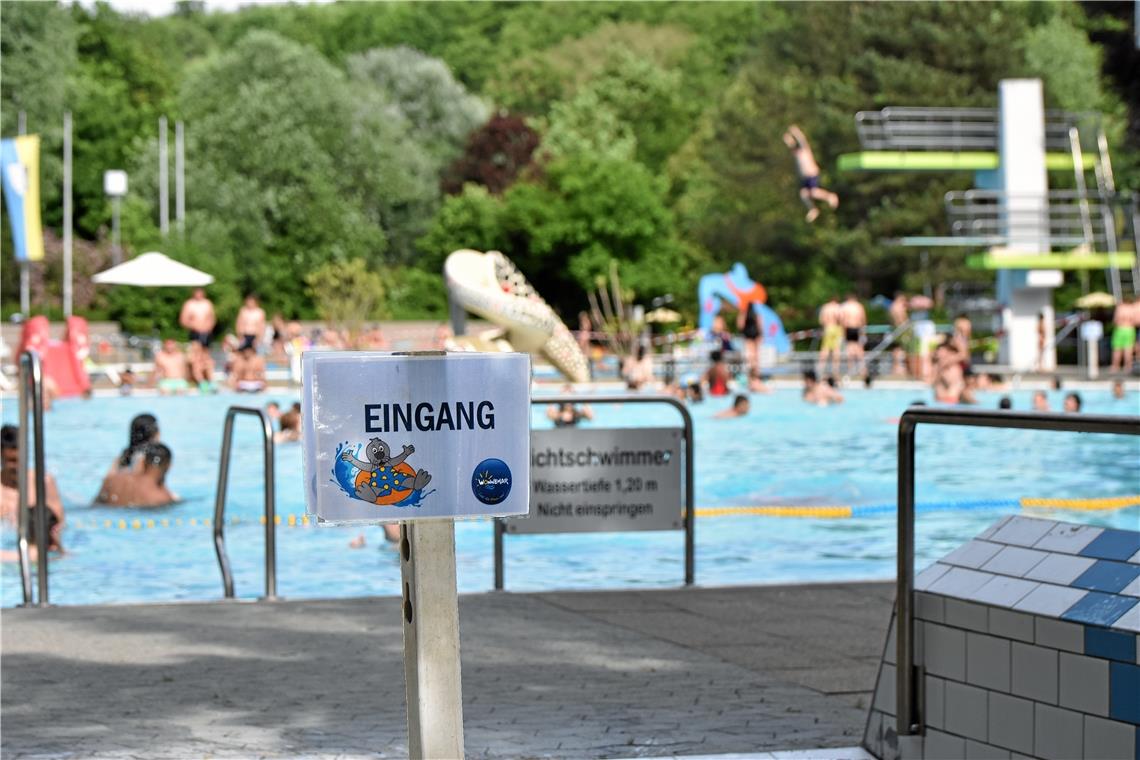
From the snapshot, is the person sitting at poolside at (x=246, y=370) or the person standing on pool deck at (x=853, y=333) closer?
the person sitting at poolside at (x=246, y=370)

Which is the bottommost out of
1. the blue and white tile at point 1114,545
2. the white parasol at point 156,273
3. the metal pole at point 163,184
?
the blue and white tile at point 1114,545

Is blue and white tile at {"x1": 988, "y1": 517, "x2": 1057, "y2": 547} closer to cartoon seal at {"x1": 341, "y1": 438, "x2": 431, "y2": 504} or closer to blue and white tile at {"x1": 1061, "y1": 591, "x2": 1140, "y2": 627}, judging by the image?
blue and white tile at {"x1": 1061, "y1": 591, "x2": 1140, "y2": 627}

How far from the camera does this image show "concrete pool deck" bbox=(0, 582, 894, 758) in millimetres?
4777

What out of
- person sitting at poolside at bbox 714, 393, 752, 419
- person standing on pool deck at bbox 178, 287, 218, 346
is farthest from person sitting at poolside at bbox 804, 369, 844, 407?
person standing on pool deck at bbox 178, 287, 218, 346

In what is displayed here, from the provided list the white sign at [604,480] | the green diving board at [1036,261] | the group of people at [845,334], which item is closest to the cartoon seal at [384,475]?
the white sign at [604,480]

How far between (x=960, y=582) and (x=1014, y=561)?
16cm

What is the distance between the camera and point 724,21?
7931cm

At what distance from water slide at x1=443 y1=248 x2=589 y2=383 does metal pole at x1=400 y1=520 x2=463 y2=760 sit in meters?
14.1

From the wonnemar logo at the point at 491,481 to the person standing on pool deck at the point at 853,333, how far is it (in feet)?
96.2

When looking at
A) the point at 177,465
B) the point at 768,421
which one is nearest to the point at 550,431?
the point at 177,465

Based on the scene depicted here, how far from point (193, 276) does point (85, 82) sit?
27.6 meters

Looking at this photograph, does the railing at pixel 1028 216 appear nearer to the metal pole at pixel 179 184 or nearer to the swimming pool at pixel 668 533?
the swimming pool at pixel 668 533

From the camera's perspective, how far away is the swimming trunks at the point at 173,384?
28.0 meters

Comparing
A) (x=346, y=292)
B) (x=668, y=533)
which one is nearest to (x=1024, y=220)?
(x=668, y=533)
